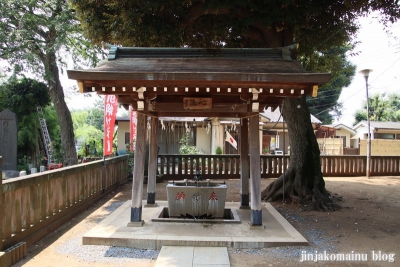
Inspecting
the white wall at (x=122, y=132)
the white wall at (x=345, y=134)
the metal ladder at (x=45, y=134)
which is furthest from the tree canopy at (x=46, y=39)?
the white wall at (x=345, y=134)

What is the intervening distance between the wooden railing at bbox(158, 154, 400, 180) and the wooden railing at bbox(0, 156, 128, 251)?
4436 mm

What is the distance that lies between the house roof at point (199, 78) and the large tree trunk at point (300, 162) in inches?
98.3

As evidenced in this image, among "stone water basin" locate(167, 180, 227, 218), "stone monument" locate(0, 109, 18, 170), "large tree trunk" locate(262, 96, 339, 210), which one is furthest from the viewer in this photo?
"stone monument" locate(0, 109, 18, 170)

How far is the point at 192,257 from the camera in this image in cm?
445

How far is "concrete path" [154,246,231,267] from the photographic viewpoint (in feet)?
13.8

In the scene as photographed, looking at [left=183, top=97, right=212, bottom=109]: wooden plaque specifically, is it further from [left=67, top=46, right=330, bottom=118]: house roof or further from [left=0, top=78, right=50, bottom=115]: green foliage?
[left=0, top=78, right=50, bottom=115]: green foliage

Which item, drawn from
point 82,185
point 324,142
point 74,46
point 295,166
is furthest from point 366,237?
A: point 324,142

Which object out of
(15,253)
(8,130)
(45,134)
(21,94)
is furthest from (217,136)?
(15,253)

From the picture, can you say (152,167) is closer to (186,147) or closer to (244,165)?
(244,165)

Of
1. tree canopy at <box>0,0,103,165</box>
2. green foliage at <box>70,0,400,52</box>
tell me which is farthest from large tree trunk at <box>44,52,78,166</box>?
green foliage at <box>70,0,400,52</box>

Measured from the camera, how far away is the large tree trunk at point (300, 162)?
27.7 feet

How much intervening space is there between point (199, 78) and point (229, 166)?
28.6 ft

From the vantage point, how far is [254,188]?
555 cm

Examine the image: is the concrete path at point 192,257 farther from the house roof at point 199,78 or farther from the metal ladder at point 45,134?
the metal ladder at point 45,134
